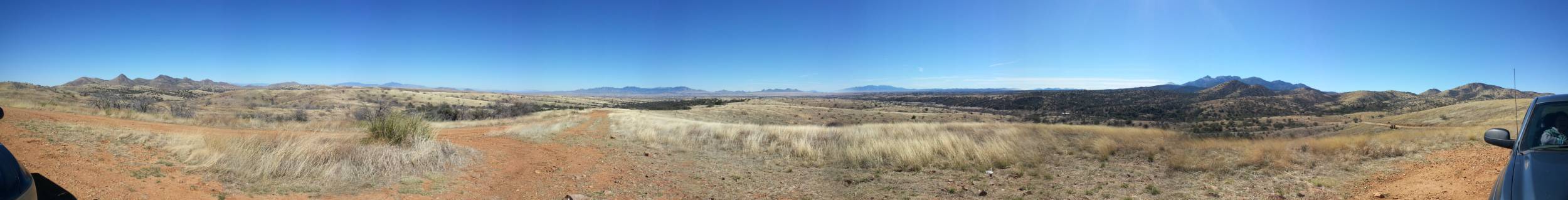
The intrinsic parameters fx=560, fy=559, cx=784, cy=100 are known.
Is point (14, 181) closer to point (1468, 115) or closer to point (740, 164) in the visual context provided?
point (740, 164)

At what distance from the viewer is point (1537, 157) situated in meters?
3.25

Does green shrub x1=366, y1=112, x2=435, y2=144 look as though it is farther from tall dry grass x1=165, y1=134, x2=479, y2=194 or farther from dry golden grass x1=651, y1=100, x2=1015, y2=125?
dry golden grass x1=651, y1=100, x2=1015, y2=125

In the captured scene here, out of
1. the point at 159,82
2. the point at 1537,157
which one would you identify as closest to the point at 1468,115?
the point at 1537,157

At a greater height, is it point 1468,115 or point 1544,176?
point 1544,176

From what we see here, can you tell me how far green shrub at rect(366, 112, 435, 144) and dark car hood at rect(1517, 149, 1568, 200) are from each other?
11719mm

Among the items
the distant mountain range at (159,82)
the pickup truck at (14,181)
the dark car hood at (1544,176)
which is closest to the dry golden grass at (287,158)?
the pickup truck at (14,181)

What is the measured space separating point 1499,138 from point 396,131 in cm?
1321

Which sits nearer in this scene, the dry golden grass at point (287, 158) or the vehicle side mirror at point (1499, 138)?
the vehicle side mirror at point (1499, 138)

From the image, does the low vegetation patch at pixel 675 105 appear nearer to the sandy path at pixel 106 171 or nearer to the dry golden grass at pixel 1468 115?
the sandy path at pixel 106 171

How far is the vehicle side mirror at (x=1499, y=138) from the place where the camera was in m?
4.18

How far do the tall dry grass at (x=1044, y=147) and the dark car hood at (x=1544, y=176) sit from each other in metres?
5.16

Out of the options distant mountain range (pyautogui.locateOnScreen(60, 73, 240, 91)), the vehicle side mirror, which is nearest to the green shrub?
the vehicle side mirror

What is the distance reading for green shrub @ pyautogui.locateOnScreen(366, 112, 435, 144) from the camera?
937cm

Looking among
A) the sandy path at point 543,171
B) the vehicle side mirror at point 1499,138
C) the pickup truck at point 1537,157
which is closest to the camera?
the pickup truck at point 1537,157
